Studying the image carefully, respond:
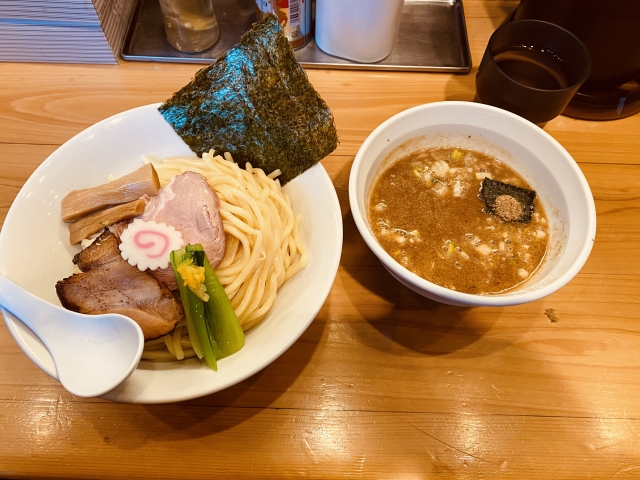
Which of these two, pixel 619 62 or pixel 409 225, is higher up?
pixel 619 62

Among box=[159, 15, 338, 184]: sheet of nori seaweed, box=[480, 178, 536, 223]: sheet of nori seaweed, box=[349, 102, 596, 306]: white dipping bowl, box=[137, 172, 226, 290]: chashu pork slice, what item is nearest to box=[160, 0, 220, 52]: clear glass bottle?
box=[159, 15, 338, 184]: sheet of nori seaweed

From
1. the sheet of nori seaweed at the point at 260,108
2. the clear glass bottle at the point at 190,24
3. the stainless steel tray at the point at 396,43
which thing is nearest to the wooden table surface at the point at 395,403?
the sheet of nori seaweed at the point at 260,108

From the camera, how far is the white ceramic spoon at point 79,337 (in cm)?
87

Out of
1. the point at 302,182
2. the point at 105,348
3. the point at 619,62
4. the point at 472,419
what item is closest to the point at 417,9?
Result: the point at 619,62

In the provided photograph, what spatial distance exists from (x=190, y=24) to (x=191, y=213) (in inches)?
38.5

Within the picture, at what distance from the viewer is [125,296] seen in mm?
987

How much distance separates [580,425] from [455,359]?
13.4 inches

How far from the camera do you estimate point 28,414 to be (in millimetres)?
1087

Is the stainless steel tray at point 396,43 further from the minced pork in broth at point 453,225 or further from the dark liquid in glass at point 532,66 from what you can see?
the minced pork in broth at point 453,225

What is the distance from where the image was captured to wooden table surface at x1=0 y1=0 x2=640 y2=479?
3.43 feet

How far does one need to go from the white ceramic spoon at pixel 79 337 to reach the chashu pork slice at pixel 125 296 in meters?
0.05

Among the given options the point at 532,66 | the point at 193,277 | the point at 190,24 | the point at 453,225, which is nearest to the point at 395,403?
the point at 453,225

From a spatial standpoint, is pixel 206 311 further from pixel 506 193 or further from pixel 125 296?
pixel 506 193

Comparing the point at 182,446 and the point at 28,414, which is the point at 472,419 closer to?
the point at 182,446
